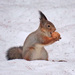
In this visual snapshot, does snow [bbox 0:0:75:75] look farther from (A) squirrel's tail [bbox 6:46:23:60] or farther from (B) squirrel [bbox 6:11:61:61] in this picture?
(B) squirrel [bbox 6:11:61:61]

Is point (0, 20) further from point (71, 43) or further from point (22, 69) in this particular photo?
point (22, 69)

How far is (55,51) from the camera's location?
21.0ft

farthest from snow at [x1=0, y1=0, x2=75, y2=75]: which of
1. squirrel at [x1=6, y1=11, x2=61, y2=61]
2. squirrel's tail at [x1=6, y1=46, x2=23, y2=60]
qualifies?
squirrel at [x1=6, y1=11, x2=61, y2=61]

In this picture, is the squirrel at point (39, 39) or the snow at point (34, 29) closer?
the snow at point (34, 29)

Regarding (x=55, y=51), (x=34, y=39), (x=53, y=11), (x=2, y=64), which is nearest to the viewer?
(x=2, y=64)

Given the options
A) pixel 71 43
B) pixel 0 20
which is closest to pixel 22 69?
pixel 71 43

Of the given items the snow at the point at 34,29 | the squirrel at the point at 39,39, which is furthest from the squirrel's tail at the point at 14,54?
the squirrel at the point at 39,39

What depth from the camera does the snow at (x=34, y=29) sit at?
3.94m

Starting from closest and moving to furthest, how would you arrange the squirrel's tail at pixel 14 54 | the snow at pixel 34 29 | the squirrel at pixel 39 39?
the snow at pixel 34 29, the squirrel at pixel 39 39, the squirrel's tail at pixel 14 54

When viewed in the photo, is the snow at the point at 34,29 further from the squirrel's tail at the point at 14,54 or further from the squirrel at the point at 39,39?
the squirrel at the point at 39,39

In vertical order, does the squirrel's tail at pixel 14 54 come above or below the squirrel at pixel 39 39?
below

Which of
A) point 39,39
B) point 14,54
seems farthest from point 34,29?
point 39,39

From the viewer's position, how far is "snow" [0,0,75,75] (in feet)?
12.9

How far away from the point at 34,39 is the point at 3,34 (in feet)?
9.02
